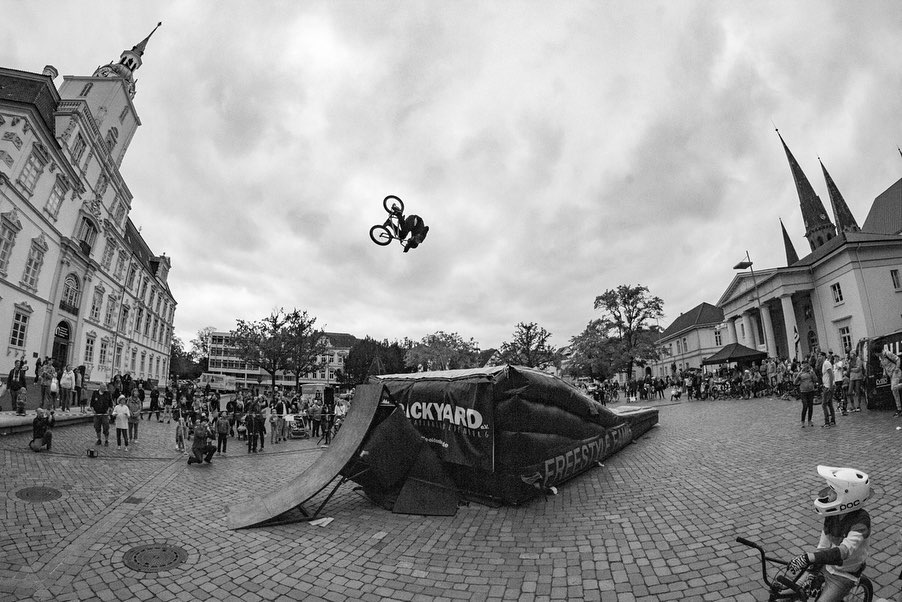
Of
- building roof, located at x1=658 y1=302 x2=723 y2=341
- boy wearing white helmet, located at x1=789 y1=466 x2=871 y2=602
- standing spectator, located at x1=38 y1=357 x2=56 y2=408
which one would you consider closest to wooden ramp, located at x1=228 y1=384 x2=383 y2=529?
boy wearing white helmet, located at x1=789 y1=466 x2=871 y2=602

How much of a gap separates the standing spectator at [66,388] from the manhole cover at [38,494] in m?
14.3

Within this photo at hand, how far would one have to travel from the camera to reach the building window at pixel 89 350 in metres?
30.8

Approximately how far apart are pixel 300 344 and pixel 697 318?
6230 cm

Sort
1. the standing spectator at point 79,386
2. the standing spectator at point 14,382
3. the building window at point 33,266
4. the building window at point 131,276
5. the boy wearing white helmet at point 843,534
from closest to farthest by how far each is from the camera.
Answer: the boy wearing white helmet at point 843,534 < the standing spectator at point 14,382 < the standing spectator at point 79,386 < the building window at point 33,266 < the building window at point 131,276

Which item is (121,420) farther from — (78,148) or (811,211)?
(811,211)

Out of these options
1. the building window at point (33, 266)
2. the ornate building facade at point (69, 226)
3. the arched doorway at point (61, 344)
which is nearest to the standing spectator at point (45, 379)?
the ornate building facade at point (69, 226)

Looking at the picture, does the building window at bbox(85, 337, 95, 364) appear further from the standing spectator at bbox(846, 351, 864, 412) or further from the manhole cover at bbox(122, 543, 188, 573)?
the standing spectator at bbox(846, 351, 864, 412)

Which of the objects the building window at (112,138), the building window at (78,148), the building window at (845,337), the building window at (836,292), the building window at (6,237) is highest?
the building window at (112,138)

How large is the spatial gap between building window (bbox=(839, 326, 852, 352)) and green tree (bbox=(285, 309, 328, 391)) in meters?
51.7

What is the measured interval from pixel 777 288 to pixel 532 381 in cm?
4402

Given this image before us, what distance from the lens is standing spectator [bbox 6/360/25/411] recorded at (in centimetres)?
1621

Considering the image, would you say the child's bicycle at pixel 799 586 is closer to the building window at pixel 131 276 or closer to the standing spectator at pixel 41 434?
the standing spectator at pixel 41 434

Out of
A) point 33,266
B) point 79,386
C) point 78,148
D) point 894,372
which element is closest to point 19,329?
point 33,266

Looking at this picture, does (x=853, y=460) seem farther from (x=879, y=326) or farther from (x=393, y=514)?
(x=879, y=326)
